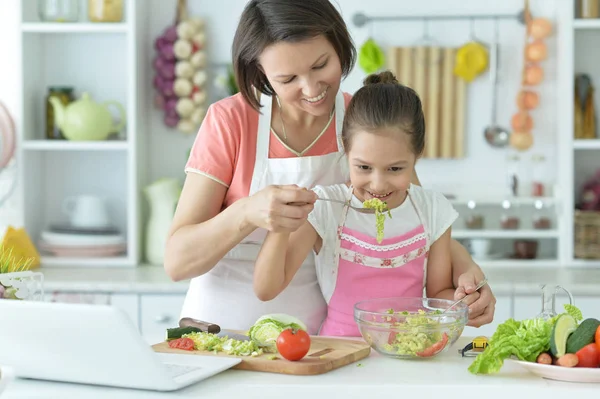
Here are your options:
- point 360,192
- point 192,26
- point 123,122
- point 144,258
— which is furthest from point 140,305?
point 360,192

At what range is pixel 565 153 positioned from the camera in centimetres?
358

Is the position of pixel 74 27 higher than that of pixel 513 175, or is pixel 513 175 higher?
pixel 74 27


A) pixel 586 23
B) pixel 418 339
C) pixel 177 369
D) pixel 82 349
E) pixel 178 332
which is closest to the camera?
pixel 82 349

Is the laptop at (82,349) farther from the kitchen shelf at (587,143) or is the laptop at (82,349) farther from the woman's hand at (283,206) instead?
the kitchen shelf at (587,143)

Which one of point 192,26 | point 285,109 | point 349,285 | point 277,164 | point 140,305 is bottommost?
point 140,305

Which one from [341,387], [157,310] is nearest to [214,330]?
[341,387]

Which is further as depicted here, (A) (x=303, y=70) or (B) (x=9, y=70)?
(B) (x=9, y=70)

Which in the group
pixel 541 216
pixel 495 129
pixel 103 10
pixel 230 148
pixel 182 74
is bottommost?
pixel 541 216

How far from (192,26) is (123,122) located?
0.50m

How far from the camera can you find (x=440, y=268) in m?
2.10

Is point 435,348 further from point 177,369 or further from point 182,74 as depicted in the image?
point 182,74

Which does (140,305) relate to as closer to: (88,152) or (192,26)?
(88,152)

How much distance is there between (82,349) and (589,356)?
82cm

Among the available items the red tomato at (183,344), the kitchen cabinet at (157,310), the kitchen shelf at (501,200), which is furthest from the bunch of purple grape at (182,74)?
the red tomato at (183,344)
